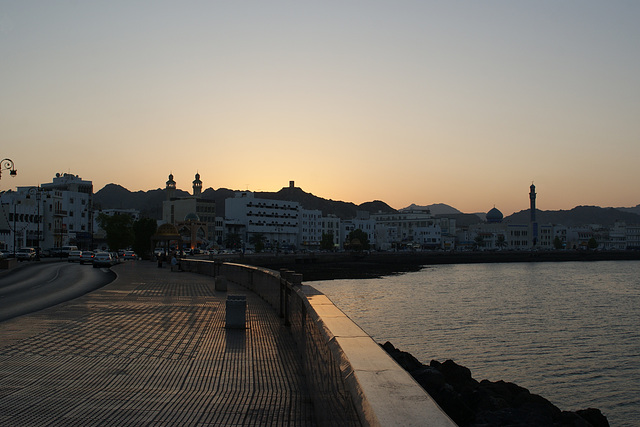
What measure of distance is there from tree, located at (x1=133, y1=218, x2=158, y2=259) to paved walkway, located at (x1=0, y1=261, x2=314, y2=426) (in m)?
66.3

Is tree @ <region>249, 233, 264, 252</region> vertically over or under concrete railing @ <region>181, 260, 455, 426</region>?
over

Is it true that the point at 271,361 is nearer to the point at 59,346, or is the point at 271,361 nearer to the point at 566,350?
the point at 59,346

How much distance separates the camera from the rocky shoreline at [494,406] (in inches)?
502

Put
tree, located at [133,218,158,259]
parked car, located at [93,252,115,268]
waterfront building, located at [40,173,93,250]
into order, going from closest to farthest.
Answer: parked car, located at [93,252,115,268], tree, located at [133,218,158,259], waterfront building, located at [40,173,93,250]

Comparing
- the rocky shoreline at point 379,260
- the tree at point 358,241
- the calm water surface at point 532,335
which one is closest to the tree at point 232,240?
the rocky shoreline at point 379,260

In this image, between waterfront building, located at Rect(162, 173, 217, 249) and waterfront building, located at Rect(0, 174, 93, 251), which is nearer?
waterfront building, located at Rect(0, 174, 93, 251)

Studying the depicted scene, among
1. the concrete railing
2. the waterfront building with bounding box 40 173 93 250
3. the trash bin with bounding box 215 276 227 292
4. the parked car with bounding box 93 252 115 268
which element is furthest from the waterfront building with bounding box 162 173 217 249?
the concrete railing

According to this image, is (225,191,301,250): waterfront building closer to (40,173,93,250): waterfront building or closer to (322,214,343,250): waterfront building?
(322,214,343,250): waterfront building

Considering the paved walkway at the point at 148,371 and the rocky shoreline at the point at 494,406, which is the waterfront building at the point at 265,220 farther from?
the paved walkway at the point at 148,371

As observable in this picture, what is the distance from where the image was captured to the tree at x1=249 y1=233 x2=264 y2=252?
142m

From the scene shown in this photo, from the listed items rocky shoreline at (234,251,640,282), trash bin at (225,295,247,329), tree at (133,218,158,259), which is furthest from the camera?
rocky shoreline at (234,251,640,282)

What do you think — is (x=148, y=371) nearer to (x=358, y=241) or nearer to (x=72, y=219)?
(x=72, y=219)

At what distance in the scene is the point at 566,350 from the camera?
26594 millimetres

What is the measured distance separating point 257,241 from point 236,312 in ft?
434
